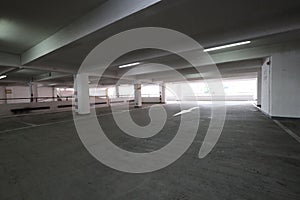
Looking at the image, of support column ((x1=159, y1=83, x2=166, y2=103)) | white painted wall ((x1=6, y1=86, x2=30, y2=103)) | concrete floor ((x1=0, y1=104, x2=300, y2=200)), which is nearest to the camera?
concrete floor ((x1=0, y1=104, x2=300, y2=200))

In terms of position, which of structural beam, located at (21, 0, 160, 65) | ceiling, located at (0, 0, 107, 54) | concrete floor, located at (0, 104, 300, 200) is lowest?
concrete floor, located at (0, 104, 300, 200)

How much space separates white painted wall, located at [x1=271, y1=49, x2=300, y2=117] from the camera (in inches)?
227

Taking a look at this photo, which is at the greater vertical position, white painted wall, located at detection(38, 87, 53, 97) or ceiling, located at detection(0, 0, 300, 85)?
ceiling, located at detection(0, 0, 300, 85)

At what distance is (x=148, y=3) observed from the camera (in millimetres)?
2348

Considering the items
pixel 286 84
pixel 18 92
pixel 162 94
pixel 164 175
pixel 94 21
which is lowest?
pixel 164 175

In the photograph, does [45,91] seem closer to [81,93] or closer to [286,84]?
[81,93]

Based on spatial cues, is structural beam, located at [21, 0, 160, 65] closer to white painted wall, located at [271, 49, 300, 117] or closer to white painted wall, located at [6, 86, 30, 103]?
white painted wall, located at [271, 49, 300, 117]

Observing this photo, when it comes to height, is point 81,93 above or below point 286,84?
below

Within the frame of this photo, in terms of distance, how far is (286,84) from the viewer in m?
5.91

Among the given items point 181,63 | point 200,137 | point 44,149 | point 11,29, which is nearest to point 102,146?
point 44,149

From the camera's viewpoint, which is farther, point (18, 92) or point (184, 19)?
point (18, 92)

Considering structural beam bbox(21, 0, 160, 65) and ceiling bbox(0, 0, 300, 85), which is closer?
structural beam bbox(21, 0, 160, 65)

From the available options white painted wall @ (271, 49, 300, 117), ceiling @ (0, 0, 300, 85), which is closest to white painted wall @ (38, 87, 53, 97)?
ceiling @ (0, 0, 300, 85)

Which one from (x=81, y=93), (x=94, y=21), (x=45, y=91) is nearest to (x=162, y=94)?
(x=81, y=93)
